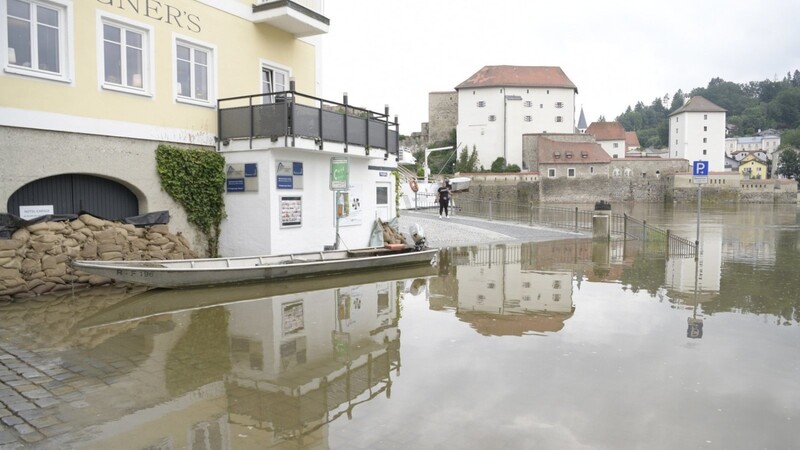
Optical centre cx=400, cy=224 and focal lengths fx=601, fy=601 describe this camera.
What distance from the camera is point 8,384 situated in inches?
242

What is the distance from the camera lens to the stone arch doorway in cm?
1160

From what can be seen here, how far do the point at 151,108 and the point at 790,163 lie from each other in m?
130

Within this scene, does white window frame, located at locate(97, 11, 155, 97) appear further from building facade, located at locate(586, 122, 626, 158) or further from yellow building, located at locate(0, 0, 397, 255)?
building facade, located at locate(586, 122, 626, 158)

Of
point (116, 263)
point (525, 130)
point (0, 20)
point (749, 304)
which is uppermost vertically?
point (525, 130)

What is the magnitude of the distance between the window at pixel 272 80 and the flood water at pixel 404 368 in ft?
23.7

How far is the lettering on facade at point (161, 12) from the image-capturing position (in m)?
13.1

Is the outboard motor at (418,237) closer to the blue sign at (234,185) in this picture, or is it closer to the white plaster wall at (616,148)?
the blue sign at (234,185)

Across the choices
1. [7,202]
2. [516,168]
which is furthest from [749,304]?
[516,168]

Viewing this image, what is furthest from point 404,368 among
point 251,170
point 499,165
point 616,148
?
point 616,148

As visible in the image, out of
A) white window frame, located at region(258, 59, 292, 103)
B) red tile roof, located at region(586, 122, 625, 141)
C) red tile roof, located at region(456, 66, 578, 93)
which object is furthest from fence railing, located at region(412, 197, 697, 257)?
red tile roof, located at region(586, 122, 625, 141)

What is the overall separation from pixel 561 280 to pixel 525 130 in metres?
77.1

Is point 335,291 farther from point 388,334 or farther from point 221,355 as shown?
point 221,355

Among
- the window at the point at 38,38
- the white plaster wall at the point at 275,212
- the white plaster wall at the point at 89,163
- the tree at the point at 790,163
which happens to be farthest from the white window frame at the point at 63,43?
the tree at the point at 790,163

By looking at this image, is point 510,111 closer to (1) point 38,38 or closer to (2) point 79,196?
(2) point 79,196
